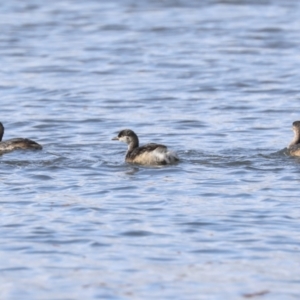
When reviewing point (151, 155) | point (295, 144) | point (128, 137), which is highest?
point (128, 137)

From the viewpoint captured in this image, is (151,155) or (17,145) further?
(17,145)

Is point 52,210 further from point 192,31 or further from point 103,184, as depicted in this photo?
point 192,31

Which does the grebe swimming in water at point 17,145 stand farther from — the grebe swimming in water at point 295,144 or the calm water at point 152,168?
the grebe swimming in water at point 295,144

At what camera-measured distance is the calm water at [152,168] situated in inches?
382

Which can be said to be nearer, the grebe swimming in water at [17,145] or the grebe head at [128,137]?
the grebe head at [128,137]

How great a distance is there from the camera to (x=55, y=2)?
34750 millimetres

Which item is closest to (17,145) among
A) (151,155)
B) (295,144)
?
(151,155)

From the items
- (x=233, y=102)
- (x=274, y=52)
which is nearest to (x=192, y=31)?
(x=274, y=52)

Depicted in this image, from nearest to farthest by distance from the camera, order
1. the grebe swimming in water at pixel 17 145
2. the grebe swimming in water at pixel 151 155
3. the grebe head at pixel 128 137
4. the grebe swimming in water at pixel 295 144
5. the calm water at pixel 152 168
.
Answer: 1. the calm water at pixel 152 168
2. the grebe swimming in water at pixel 151 155
3. the grebe swimming in water at pixel 295 144
4. the grebe head at pixel 128 137
5. the grebe swimming in water at pixel 17 145

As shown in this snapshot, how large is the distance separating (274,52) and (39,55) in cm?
528

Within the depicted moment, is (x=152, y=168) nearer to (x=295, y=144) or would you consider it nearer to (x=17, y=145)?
(x=295, y=144)

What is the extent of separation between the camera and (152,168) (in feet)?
46.6

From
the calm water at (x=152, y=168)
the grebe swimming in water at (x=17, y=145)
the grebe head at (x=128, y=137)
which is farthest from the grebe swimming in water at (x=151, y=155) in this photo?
the grebe swimming in water at (x=17, y=145)

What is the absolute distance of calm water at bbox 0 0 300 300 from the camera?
9703 mm
